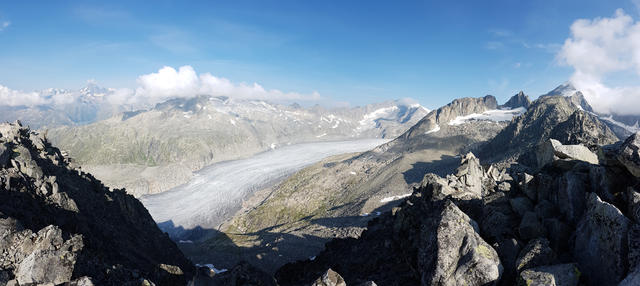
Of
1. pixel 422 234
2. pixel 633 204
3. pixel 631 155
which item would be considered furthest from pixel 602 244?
pixel 422 234

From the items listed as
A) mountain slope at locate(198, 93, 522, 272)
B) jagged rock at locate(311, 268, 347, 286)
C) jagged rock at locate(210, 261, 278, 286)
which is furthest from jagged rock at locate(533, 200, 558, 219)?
mountain slope at locate(198, 93, 522, 272)

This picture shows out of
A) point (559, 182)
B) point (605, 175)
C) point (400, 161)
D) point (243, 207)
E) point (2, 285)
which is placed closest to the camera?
point (2, 285)

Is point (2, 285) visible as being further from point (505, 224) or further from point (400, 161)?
point (400, 161)

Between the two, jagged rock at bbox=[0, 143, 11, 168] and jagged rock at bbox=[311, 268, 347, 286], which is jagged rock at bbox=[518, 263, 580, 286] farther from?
jagged rock at bbox=[0, 143, 11, 168]

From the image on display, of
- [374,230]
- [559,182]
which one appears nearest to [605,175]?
[559,182]

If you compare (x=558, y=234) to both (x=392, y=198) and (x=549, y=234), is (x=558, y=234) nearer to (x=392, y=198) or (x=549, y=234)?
(x=549, y=234)
